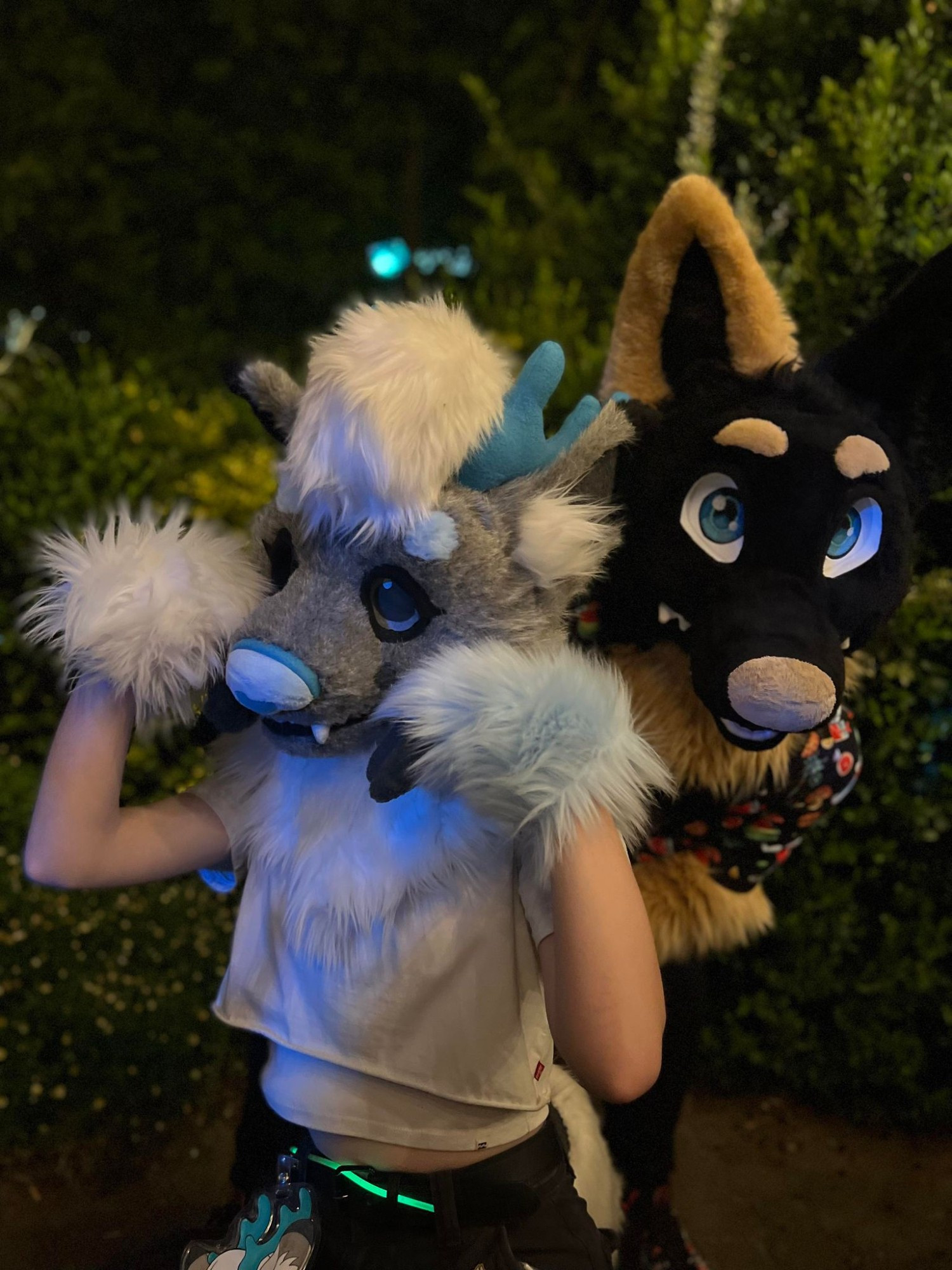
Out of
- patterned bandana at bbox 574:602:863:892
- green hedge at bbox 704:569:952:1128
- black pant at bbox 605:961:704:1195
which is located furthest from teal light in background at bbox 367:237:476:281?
black pant at bbox 605:961:704:1195

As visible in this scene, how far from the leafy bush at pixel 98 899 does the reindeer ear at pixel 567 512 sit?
50cm

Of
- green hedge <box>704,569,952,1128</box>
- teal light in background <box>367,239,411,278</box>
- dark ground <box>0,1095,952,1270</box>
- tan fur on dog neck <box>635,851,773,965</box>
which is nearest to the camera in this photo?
tan fur on dog neck <box>635,851,773,965</box>

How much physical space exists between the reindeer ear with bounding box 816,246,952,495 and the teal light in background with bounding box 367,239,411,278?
281 cm

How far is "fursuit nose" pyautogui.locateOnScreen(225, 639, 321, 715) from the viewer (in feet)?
2.75

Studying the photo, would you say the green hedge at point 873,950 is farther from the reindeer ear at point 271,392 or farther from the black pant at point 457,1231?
the reindeer ear at point 271,392

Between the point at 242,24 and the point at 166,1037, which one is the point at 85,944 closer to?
the point at 166,1037

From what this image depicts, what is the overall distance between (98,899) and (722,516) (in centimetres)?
155

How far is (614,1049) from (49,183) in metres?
3.30

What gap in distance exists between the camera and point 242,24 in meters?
3.37

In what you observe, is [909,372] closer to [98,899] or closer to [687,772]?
[687,772]

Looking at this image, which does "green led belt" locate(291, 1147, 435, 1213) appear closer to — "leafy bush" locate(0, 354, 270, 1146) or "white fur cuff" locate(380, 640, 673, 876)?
"white fur cuff" locate(380, 640, 673, 876)

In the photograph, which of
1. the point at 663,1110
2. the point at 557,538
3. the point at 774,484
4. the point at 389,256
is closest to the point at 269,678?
the point at 557,538

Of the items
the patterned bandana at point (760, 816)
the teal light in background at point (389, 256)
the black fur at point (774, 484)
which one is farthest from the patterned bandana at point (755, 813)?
the teal light in background at point (389, 256)

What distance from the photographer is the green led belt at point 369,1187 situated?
0.95 metres
